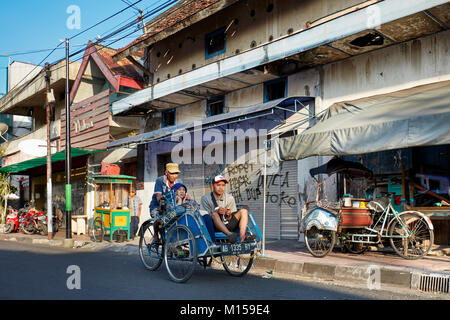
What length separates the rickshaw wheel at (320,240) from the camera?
8352 millimetres

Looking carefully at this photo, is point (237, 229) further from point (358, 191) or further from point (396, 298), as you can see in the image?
point (358, 191)

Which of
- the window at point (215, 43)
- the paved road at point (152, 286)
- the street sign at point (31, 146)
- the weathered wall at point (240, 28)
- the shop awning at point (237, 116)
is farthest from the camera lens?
the street sign at point (31, 146)

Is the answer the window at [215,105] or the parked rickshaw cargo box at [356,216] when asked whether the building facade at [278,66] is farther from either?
the parked rickshaw cargo box at [356,216]

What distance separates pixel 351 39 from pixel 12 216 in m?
16.6

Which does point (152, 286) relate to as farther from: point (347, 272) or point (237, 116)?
point (237, 116)

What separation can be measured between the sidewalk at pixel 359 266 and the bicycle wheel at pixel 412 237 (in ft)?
0.52

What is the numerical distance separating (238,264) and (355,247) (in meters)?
2.80

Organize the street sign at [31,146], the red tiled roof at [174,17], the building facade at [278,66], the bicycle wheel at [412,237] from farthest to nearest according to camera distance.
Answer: the street sign at [31,146] → the red tiled roof at [174,17] → the building facade at [278,66] → the bicycle wheel at [412,237]

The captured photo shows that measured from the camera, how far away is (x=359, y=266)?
697 cm

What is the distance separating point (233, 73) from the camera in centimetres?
1241

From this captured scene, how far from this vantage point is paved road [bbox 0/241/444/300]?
17.9 ft

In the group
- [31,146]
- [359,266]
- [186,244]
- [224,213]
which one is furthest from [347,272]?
[31,146]

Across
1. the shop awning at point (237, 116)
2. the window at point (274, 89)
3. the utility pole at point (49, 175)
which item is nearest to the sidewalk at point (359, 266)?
the shop awning at point (237, 116)

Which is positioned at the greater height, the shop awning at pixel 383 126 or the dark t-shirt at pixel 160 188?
the shop awning at pixel 383 126
